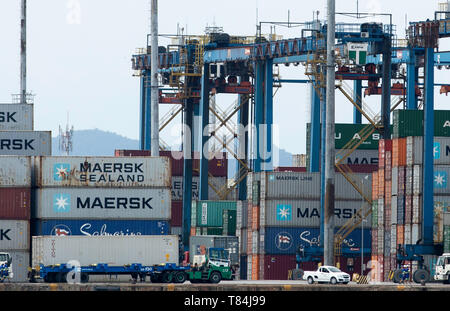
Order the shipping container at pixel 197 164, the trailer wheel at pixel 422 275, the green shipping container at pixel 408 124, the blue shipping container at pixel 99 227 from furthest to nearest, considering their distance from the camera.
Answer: the shipping container at pixel 197 164, the green shipping container at pixel 408 124, the blue shipping container at pixel 99 227, the trailer wheel at pixel 422 275

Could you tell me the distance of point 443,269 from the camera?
2990 inches

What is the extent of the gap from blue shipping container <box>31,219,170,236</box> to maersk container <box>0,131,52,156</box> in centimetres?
1239

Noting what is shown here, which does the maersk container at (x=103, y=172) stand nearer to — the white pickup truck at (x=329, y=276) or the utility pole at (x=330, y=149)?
the utility pole at (x=330, y=149)

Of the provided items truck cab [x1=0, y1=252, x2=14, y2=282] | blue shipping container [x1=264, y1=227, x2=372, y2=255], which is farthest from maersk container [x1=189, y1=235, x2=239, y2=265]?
truck cab [x1=0, y1=252, x2=14, y2=282]

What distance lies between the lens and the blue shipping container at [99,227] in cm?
7919

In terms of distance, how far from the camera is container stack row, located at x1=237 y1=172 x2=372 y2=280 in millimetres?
96625

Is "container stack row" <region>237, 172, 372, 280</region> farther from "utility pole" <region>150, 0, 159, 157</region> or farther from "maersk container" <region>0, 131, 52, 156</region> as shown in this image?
"maersk container" <region>0, 131, 52, 156</region>

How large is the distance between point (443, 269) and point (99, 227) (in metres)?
20.4

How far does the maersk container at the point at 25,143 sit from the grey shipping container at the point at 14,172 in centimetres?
1270

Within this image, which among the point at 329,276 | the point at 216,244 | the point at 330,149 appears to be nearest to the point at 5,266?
the point at 329,276

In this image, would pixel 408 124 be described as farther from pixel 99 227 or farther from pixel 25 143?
pixel 25 143

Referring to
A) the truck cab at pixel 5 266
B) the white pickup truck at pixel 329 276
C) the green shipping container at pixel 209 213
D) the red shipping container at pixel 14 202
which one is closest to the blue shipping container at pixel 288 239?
the green shipping container at pixel 209 213

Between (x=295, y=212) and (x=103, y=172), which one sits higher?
(x=103, y=172)

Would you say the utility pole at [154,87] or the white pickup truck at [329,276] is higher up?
the utility pole at [154,87]
